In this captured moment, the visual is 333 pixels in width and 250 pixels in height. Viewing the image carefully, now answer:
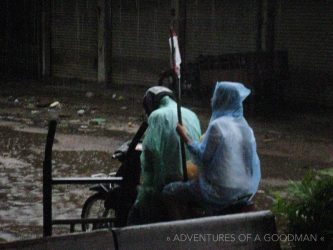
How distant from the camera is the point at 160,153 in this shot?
215 inches

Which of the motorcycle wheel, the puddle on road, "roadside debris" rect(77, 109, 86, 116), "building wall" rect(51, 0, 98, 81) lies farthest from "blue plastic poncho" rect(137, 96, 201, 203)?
"building wall" rect(51, 0, 98, 81)

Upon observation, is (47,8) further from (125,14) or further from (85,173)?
(85,173)

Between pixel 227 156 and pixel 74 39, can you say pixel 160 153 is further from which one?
pixel 74 39

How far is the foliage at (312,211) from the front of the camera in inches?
215

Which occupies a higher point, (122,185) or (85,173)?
(122,185)

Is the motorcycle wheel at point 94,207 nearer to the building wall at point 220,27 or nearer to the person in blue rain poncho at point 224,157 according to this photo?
the person in blue rain poncho at point 224,157

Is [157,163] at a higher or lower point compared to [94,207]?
higher

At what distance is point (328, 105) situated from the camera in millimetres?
17703

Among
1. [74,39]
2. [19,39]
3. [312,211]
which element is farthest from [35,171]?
[19,39]

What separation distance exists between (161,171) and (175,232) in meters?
0.86

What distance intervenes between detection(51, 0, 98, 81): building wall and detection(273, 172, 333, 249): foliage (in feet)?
62.4

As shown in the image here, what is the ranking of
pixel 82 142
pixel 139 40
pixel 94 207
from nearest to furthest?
1. pixel 94 207
2. pixel 82 142
3. pixel 139 40

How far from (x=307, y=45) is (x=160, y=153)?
13.6 m

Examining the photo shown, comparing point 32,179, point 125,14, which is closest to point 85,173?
point 32,179
